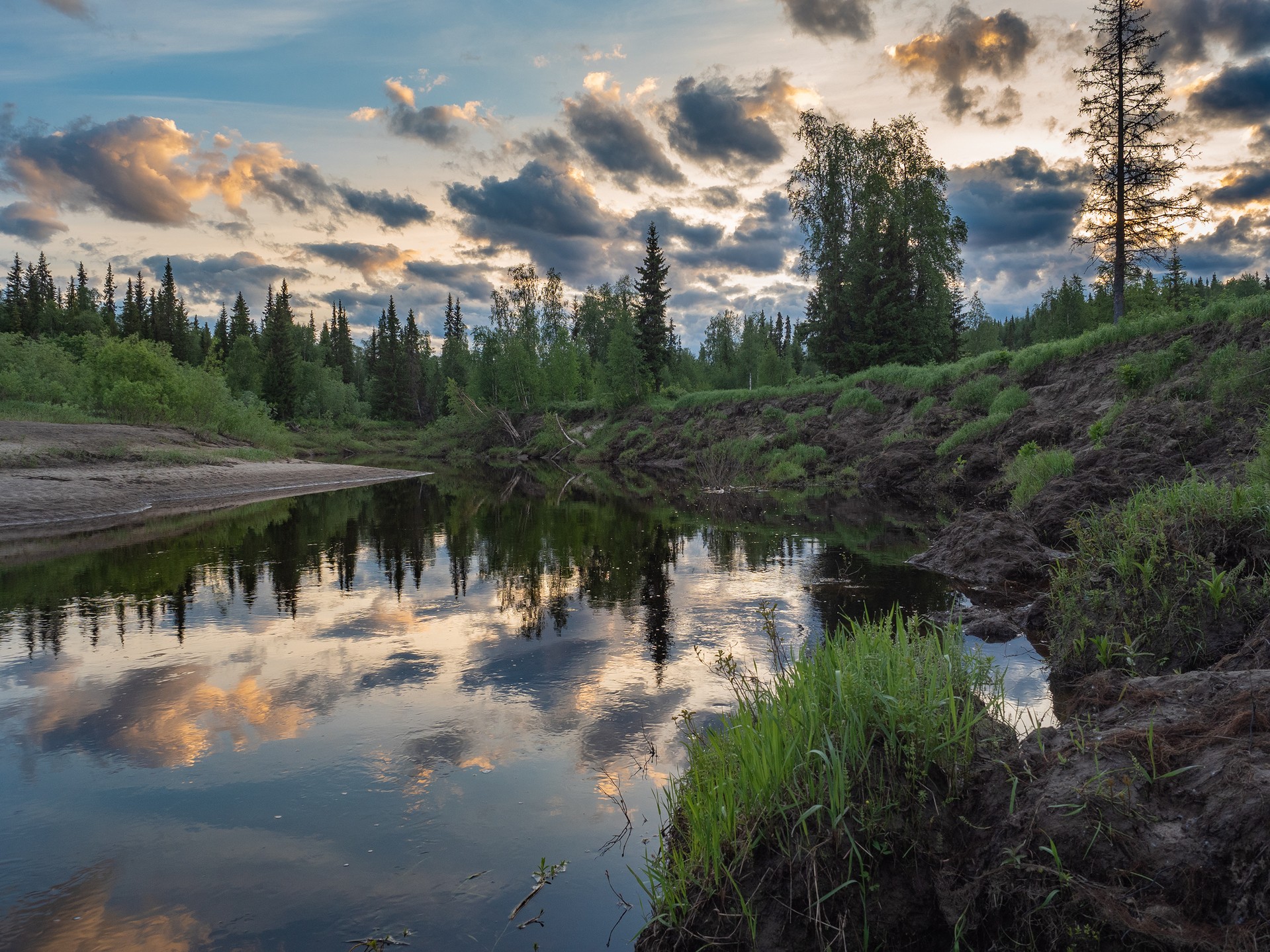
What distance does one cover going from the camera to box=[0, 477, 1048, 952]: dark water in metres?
4.00

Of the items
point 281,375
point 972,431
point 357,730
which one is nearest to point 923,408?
point 972,431

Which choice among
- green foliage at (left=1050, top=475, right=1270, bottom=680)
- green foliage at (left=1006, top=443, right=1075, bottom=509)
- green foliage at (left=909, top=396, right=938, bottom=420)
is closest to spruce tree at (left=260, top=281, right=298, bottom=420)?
green foliage at (left=909, top=396, right=938, bottom=420)

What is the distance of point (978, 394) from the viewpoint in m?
26.0

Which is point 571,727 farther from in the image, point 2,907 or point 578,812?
point 2,907

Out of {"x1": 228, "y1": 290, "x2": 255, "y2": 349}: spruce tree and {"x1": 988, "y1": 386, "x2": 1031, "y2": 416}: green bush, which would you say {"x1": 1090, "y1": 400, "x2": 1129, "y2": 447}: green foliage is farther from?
{"x1": 228, "y1": 290, "x2": 255, "y2": 349}: spruce tree

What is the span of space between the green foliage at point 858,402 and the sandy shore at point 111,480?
2413 centimetres

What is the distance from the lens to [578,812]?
16.0 ft

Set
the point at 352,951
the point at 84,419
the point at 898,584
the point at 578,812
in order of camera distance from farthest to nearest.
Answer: the point at 84,419 → the point at 898,584 → the point at 578,812 → the point at 352,951

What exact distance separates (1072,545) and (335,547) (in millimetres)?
14802

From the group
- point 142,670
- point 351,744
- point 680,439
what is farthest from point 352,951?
point 680,439

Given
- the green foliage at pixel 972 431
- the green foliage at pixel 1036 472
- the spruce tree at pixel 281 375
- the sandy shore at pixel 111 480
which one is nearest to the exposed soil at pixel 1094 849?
the green foliage at pixel 1036 472

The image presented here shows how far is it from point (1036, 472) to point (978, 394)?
11.3 meters

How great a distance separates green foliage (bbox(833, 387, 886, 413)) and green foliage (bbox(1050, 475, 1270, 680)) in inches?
966

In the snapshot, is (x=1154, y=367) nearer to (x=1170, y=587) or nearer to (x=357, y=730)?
(x=1170, y=587)
